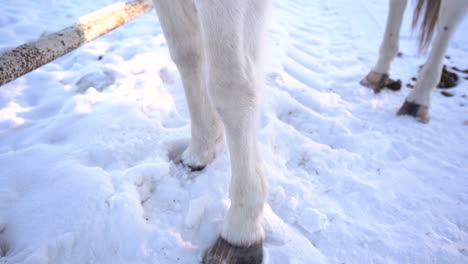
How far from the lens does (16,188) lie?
4.85 ft

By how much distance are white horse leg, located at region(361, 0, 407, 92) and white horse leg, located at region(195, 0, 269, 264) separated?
2029 millimetres

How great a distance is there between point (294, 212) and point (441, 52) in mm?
1819

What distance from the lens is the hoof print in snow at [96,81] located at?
7.86 feet

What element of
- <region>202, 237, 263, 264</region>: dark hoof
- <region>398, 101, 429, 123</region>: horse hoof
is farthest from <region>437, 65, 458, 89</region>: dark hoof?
<region>202, 237, 263, 264</region>: dark hoof

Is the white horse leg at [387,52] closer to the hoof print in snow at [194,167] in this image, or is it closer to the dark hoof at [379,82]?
the dark hoof at [379,82]

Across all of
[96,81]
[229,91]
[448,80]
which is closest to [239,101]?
[229,91]

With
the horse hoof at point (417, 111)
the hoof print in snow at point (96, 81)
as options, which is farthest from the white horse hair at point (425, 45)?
the hoof print in snow at point (96, 81)

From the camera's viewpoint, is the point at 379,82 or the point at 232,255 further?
the point at 379,82

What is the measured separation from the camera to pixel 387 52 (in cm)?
283

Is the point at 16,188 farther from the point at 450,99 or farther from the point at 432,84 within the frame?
the point at 450,99

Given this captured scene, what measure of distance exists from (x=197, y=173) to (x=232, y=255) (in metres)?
0.53

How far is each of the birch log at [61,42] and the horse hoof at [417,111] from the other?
2.26 m

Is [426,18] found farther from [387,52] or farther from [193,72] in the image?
[193,72]

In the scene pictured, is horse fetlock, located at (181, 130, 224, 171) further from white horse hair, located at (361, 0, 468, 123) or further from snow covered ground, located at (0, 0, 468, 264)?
white horse hair, located at (361, 0, 468, 123)
